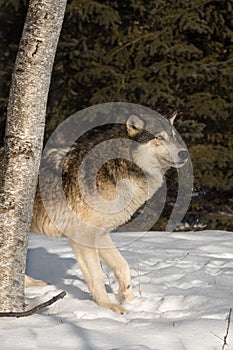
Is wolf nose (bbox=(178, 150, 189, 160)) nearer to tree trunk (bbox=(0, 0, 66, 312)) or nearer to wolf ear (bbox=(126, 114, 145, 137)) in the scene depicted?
wolf ear (bbox=(126, 114, 145, 137))

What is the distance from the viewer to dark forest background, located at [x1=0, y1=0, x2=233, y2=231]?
484 inches

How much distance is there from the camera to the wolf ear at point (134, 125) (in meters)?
5.61

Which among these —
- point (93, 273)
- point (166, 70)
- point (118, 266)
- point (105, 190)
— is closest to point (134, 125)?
point (105, 190)

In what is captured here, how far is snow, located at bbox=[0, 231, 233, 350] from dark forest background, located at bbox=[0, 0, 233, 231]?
4.36m

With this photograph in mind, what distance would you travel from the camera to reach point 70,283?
5875mm

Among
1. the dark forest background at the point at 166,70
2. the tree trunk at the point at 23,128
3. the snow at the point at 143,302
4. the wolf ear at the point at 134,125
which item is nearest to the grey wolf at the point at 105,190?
the wolf ear at the point at 134,125

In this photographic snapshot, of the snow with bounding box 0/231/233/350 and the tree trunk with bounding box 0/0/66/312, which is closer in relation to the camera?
the snow with bounding box 0/231/233/350

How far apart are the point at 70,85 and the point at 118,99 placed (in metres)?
1.44

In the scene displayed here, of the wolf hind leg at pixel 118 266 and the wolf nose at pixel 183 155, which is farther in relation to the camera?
the wolf nose at pixel 183 155

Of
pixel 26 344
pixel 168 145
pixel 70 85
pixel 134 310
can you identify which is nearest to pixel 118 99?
pixel 70 85

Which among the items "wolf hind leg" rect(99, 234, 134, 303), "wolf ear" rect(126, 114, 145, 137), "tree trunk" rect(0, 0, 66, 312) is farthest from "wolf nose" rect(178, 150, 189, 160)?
"tree trunk" rect(0, 0, 66, 312)

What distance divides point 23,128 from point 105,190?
1206mm

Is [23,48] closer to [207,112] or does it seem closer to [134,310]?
[134,310]

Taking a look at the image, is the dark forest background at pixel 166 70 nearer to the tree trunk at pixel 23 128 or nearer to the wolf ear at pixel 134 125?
the wolf ear at pixel 134 125
